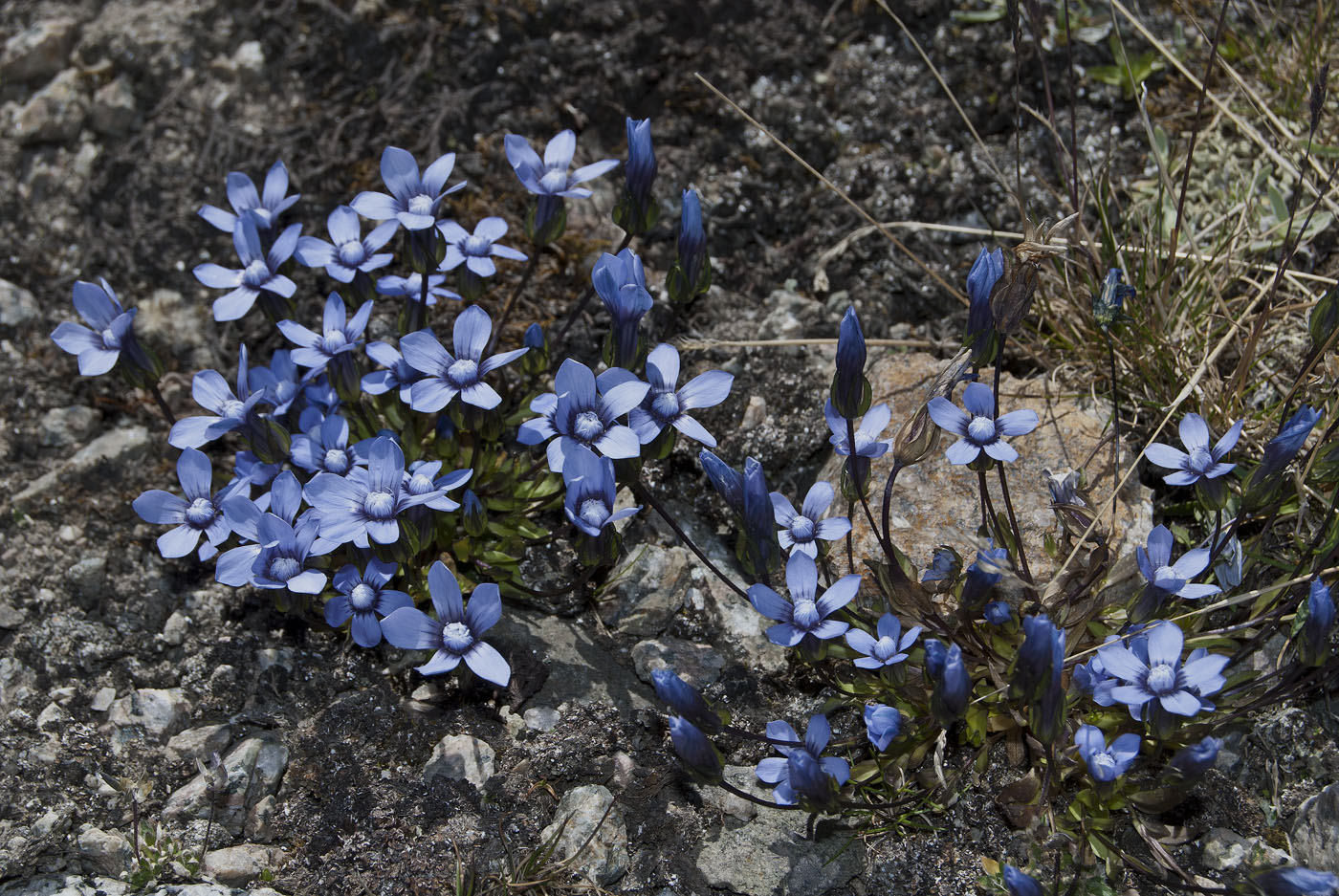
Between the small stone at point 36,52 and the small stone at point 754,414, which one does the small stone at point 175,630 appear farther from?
the small stone at point 36,52

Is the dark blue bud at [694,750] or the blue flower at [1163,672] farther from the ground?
the blue flower at [1163,672]

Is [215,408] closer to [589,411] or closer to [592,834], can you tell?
[589,411]

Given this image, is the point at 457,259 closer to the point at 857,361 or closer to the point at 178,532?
the point at 178,532

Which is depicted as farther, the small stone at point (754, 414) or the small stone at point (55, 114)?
the small stone at point (55, 114)

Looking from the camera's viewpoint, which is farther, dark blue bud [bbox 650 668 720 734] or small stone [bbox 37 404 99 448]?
small stone [bbox 37 404 99 448]

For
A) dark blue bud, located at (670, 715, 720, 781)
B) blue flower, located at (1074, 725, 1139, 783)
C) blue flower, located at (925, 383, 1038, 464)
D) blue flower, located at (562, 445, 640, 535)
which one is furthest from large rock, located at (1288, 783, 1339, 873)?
blue flower, located at (562, 445, 640, 535)

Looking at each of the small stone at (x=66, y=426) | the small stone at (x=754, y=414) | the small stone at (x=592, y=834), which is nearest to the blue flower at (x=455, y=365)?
the small stone at (x=754, y=414)

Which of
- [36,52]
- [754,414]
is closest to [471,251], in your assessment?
[754,414]

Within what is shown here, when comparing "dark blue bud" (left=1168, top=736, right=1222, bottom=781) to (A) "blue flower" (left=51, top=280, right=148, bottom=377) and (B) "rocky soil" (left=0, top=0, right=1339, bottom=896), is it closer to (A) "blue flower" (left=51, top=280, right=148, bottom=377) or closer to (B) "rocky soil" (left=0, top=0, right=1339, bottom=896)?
(B) "rocky soil" (left=0, top=0, right=1339, bottom=896)
